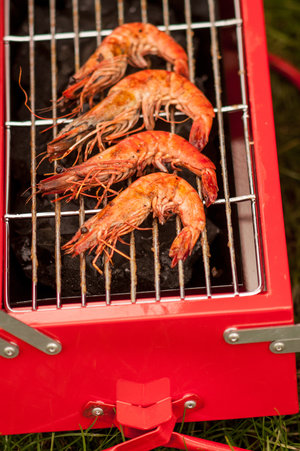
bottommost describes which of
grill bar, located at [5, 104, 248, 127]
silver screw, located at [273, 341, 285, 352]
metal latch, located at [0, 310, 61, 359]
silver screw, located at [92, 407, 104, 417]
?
silver screw, located at [92, 407, 104, 417]

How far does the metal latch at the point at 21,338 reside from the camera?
1.27 m

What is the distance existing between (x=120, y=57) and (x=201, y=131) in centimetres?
34

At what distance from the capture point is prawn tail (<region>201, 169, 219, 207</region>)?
58.1 inches

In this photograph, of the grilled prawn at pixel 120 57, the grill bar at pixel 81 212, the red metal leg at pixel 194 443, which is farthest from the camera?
the grilled prawn at pixel 120 57

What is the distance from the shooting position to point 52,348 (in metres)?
1.34

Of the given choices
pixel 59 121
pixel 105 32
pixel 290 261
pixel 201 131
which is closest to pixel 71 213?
pixel 59 121

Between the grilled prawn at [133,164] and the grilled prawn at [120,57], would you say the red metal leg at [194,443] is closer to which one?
the grilled prawn at [133,164]

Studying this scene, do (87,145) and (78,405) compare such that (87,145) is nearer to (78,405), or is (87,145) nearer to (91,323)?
(91,323)

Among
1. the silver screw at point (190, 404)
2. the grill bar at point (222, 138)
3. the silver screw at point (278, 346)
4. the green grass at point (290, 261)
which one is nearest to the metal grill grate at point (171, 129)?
the grill bar at point (222, 138)

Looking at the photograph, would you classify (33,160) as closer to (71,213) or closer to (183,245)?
(71,213)

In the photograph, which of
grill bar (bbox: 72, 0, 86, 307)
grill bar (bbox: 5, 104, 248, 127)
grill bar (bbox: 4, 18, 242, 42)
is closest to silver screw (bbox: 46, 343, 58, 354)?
grill bar (bbox: 72, 0, 86, 307)

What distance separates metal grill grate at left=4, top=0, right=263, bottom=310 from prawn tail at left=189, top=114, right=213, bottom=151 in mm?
33

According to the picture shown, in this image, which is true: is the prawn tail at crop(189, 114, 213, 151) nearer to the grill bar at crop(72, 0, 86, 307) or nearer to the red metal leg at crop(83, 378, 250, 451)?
the grill bar at crop(72, 0, 86, 307)

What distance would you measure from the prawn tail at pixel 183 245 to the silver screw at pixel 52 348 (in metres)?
0.33
